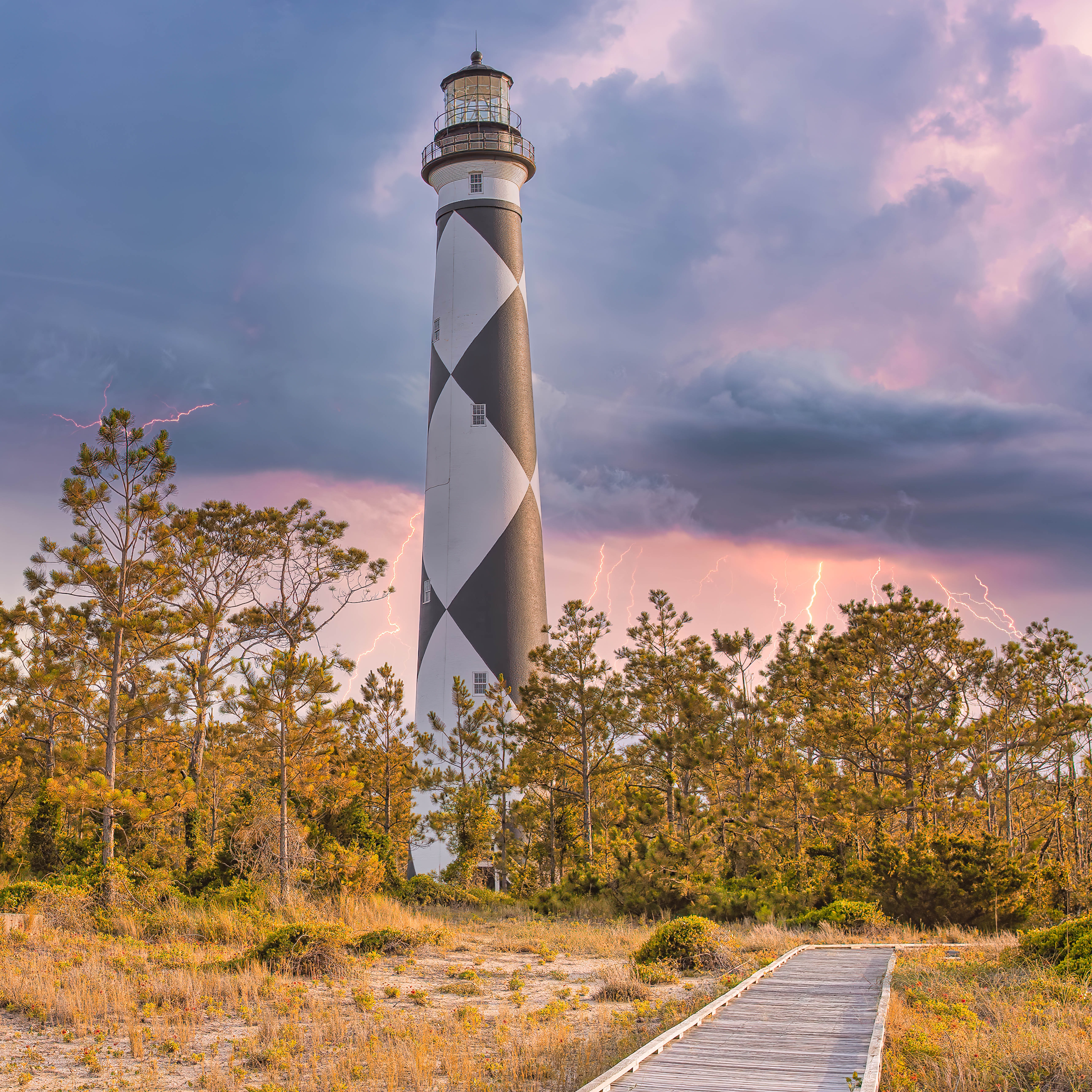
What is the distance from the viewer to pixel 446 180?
82.0 ft

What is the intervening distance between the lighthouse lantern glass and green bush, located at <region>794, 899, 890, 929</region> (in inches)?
764

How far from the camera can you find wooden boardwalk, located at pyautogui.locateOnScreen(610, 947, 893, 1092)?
6031 millimetres

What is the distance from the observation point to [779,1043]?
23.2 feet

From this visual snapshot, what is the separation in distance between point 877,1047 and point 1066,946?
17.1 ft

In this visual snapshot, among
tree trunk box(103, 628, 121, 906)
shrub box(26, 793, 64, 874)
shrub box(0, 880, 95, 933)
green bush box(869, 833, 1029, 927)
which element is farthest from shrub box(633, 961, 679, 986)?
shrub box(26, 793, 64, 874)

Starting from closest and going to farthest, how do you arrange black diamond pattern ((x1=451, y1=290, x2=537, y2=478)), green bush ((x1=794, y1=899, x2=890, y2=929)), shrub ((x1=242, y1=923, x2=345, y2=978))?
shrub ((x1=242, y1=923, x2=345, y2=978)), green bush ((x1=794, y1=899, x2=890, y2=929)), black diamond pattern ((x1=451, y1=290, x2=537, y2=478))

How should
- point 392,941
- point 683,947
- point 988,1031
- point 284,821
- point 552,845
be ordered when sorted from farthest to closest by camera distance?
point 552,845 → point 284,821 → point 392,941 → point 683,947 → point 988,1031

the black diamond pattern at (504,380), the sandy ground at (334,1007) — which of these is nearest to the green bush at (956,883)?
the sandy ground at (334,1007)

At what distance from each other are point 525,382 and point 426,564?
4.88 metres

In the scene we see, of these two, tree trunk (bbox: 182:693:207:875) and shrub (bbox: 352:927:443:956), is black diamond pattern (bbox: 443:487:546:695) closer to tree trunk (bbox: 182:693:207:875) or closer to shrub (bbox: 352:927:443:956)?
tree trunk (bbox: 182:693:207:875)

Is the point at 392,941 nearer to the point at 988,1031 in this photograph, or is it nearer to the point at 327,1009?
the point at 327,1009

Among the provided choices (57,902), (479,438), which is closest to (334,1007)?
(57,902)

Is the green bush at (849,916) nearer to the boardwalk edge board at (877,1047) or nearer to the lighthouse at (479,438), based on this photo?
the boardwalk edge board at (877,1047)

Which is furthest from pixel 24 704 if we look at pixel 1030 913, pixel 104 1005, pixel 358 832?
pixel 1030 913
